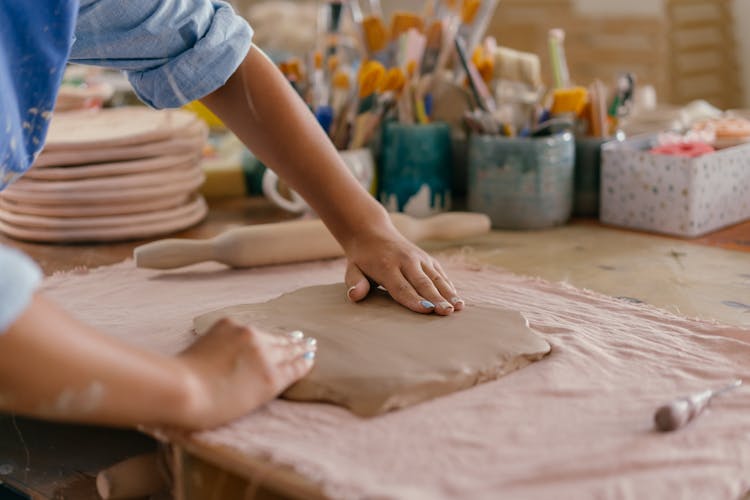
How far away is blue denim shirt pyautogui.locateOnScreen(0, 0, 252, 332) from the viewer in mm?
859

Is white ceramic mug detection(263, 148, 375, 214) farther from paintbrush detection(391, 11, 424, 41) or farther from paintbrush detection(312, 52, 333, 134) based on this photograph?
paintbrush detection(391, 11, 424, 41)

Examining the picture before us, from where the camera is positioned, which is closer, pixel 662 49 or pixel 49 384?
pixel 49 384

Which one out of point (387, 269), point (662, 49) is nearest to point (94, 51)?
point (387, 269)

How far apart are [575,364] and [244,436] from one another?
326mm

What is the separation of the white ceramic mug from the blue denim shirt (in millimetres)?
391

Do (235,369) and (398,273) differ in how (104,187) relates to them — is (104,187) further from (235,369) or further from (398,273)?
(235,369)

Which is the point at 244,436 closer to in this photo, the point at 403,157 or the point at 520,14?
the point at 403,157

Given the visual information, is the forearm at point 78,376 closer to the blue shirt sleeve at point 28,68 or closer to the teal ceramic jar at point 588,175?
the blue shirt sleeve at point 28,68

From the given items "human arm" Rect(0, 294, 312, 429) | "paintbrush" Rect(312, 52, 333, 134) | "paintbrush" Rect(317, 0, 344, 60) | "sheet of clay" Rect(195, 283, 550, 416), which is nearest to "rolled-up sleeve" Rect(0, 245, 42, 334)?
"human arm" Rect(0, 294, 312, 429)

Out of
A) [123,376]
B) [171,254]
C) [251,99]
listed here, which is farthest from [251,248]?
[123,376]

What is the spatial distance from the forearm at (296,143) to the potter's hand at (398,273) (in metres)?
0.03

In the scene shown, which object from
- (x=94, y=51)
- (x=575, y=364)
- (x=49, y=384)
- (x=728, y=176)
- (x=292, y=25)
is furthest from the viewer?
(x=292, y=25)

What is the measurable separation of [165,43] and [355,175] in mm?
485

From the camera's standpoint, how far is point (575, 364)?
86 centimetres
